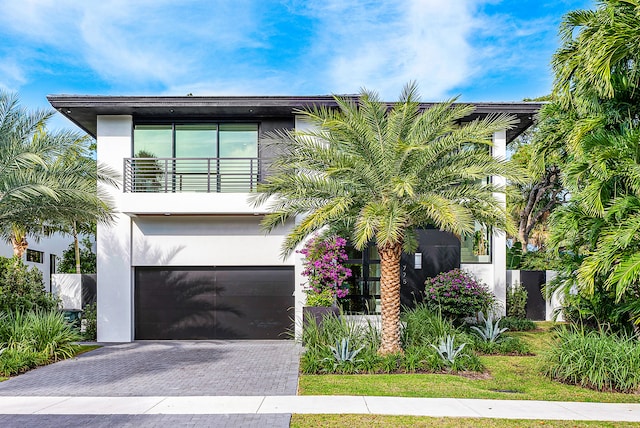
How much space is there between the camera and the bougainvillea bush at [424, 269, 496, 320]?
13234mm

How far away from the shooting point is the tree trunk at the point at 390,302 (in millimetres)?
10641

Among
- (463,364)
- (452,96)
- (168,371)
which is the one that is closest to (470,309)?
(463,364)

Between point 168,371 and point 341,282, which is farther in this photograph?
point 341,282

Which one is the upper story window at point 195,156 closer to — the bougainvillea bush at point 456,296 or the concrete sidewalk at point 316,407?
the bougainvillea bush at point 456,296

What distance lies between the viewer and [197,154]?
15016 mm

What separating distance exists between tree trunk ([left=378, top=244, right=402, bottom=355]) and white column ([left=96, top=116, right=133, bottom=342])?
26.4ft

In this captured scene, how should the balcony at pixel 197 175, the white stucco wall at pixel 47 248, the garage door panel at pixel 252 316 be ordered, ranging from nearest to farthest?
1. the balcony at pixel 197 175
2. the garage door panel at pixel 252 316
3. the white stucco wall at pixel 47 248

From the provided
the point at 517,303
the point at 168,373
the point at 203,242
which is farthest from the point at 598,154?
the point at 203,242

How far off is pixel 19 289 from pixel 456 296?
471 inches

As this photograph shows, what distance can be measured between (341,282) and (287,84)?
1010cm

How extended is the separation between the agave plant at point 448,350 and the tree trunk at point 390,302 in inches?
34.8

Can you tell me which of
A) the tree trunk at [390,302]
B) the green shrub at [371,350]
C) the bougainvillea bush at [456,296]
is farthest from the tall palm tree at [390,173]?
the bougainvillea bush at [456,296]

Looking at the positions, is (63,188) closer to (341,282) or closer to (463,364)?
(341,282)

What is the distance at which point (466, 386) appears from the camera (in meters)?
8.80
